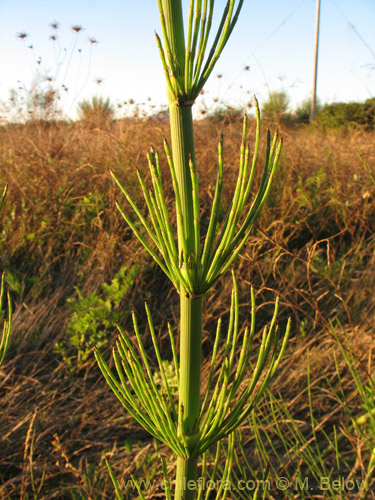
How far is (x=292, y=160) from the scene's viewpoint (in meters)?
3.80

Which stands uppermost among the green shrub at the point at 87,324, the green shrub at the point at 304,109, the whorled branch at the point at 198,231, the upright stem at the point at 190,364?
the green shrub at the point at 304,109

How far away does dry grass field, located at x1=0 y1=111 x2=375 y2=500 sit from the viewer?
1.59 metres

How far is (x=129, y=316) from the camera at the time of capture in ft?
8.42

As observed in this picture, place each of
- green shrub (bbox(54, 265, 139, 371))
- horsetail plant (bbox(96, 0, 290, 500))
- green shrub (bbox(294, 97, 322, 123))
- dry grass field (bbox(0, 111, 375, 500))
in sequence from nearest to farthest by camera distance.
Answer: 1. horsetail plant (bbox(96, 0, 290, 500))
2. dry grass field (bbox(0, 111, 375, 500))
3. green shrub (bbox(54, 265, 139, 371))
4. green shrub (bbox(294, 97, 322, 123))

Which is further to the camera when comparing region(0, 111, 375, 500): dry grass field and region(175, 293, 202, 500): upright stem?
region(0, 111, 375, 500): dry grass field

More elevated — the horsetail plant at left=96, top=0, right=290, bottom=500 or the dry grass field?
the horsetail plant at left=96, top=0, right=290, bottom=500

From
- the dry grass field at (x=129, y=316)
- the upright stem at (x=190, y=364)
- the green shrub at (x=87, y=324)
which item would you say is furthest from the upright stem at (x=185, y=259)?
the green shrub at (x=87, y=324)

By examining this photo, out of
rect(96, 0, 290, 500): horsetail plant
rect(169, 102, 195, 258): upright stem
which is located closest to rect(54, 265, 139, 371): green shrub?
rect(96, 0, 290, 500): horsetail plant

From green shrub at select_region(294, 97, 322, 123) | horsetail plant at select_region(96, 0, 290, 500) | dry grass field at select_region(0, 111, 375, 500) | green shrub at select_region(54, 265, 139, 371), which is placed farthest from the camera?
green shrub at select_region(294, 97, 322, 123)

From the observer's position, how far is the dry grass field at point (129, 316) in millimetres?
1594

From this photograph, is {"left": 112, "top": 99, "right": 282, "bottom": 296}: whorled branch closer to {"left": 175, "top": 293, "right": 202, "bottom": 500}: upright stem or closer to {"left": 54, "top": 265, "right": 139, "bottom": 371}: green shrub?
{"left": 175, "top": 293, "right": 202, "bottom": 500}: upright stem

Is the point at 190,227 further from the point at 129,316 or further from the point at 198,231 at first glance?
the point at 129,316

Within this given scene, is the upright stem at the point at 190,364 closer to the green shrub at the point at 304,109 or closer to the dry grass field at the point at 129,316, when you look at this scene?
the dry grass field at the point at 129,316

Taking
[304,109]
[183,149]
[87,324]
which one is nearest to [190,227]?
[183,149]
